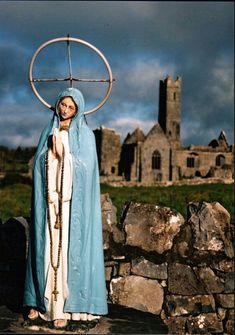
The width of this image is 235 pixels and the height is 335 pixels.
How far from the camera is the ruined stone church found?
187ft

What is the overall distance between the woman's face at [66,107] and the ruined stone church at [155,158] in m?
46.8

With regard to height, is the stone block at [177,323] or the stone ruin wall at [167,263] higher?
the stone ruin wall at [167,263]

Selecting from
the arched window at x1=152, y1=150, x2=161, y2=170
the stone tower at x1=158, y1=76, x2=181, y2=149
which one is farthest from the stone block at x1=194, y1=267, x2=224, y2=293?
the stone tower at x1=158, y1=76, x2=181, y2=149

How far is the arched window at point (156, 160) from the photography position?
5769 centimetres

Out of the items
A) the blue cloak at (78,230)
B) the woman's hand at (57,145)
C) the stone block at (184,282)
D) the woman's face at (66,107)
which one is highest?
the woman's face at (66,107)

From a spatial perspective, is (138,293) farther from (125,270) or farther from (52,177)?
(52,177)

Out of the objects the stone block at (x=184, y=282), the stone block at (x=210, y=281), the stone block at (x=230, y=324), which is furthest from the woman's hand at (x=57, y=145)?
the stone block at (x=230, y=324)

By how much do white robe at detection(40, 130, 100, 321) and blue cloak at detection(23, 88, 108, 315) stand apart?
40 millimetres

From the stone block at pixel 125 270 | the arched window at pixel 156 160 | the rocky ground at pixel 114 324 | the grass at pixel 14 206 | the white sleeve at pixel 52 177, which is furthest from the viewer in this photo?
the arched window at pixel 156 160

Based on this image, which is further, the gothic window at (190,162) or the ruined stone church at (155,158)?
the gothic window at (190,162)

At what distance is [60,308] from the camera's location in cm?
427

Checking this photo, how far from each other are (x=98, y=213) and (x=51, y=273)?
0.72 metres

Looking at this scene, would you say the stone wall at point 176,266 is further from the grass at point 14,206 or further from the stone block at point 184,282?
the grass at point 14,206

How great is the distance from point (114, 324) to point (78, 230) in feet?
3.38
